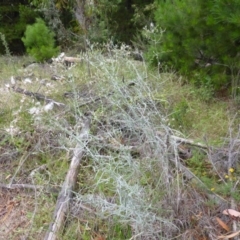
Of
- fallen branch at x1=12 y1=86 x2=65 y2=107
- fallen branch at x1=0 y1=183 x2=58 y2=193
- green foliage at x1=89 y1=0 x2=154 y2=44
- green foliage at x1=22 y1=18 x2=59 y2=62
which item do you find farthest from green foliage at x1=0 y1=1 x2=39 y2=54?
fallen branch at x1=0 y1=183 x2=58 y2=193

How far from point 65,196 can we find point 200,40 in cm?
197

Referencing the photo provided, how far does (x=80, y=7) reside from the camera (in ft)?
19.7

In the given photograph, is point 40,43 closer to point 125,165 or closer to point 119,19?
point 119,19

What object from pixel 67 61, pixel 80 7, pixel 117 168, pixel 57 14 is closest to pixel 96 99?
pixel 117 168

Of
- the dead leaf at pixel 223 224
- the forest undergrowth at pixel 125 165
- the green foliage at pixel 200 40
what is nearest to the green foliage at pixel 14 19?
the forest undergrowth at pixel 125 165

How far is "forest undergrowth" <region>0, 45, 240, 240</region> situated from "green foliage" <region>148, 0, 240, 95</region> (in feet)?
0.75

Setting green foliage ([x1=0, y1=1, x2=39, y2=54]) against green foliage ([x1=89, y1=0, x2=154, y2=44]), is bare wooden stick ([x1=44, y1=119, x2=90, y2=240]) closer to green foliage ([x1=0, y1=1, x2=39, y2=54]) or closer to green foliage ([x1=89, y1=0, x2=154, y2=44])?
green foliage ([x1=89, y1=0, x2=154, y2=44])

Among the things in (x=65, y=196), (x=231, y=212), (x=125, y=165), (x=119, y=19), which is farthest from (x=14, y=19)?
(x=231, y=212)

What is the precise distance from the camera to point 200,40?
3566 mm

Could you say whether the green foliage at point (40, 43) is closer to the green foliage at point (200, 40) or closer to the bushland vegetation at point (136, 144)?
the bushland vegetation at point (136, 144)

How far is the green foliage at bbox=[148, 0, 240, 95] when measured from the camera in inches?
132

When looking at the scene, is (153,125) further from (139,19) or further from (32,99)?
(139,19)

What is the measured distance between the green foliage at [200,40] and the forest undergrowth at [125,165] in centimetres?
23

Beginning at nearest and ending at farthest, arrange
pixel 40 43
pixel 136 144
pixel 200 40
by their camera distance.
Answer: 1. pixel 136 144
2. pixel 200 40
3. pixel 40 43
